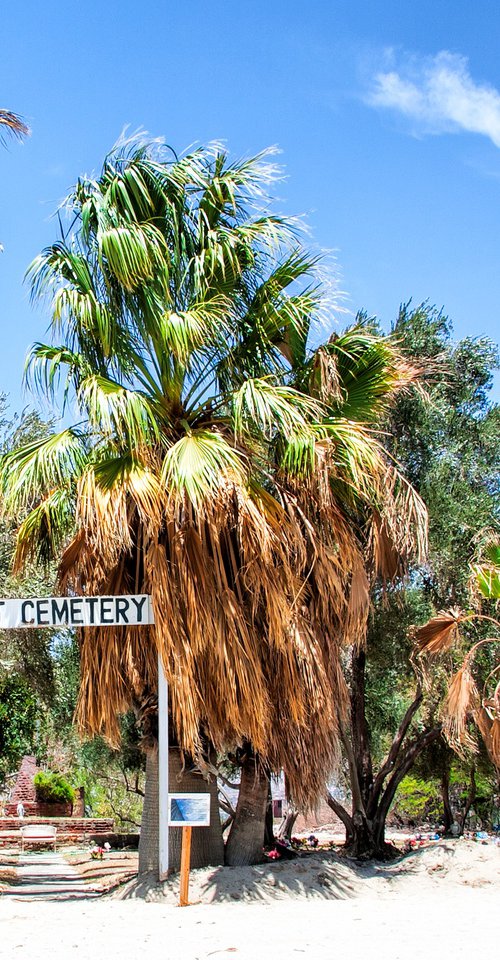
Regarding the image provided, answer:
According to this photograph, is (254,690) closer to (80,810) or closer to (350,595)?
(350,595)

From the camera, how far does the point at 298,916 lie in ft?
24.6

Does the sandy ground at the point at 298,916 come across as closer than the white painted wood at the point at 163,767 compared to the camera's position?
Yes

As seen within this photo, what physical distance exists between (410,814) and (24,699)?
1930 centimetres

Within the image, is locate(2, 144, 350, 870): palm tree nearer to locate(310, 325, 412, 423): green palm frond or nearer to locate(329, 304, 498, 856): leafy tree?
locate(310, 325, 412, 423): green palm frond

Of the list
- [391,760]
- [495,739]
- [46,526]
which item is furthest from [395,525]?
[391,760]

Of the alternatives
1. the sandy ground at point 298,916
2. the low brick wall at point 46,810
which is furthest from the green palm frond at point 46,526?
the low brick wall at point 46,810

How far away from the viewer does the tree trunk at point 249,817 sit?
9312mm

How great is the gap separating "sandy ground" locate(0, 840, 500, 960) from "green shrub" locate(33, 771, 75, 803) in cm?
1814

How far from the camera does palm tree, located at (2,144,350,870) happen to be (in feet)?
27.0

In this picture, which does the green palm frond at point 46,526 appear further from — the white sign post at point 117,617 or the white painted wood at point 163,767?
the white painted wood at point 163,767

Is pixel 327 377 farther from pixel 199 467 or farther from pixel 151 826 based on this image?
pixel 151 826

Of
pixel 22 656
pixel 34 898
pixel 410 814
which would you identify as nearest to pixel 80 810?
pixel 410 814

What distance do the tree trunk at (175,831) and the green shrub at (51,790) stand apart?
18.2 metres

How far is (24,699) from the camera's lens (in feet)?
49.1
